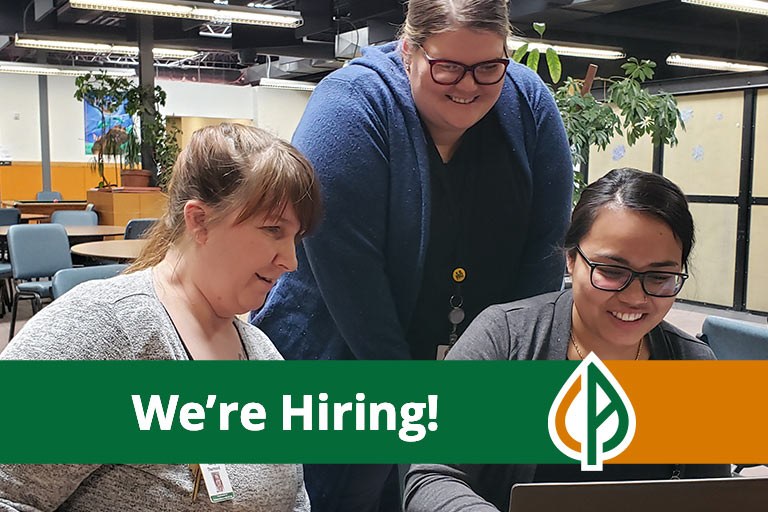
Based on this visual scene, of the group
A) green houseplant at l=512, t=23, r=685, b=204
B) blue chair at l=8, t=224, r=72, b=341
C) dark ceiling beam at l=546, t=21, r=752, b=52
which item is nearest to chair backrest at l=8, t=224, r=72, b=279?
blue chair at l=8, t=224, r=72, b=341

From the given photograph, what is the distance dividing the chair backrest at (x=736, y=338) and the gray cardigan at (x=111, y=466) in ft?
7.33

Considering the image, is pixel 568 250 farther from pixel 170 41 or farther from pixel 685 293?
pixel 170 41

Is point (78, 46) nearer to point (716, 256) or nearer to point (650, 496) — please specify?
point (716, 256)

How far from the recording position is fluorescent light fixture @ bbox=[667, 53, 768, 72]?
7.57 meters

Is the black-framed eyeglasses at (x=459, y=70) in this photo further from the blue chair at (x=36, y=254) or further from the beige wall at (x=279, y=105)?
the beige wall at (x=279, y=105)

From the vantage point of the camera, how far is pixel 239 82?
43.4 feet

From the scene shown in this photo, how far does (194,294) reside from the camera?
1151 mm

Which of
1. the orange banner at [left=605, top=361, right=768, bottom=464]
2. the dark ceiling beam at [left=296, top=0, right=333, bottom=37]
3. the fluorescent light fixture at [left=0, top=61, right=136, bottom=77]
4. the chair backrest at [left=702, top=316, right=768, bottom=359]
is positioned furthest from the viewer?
the fluorescent light fixture at [left=0, top=61, right=136, bottom=77]

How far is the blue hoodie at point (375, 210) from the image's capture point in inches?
53.6

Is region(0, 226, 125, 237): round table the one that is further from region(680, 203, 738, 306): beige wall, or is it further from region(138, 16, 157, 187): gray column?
region(680, 203, 738, 306): beige wall

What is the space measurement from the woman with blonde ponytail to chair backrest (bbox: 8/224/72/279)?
14.1 ft

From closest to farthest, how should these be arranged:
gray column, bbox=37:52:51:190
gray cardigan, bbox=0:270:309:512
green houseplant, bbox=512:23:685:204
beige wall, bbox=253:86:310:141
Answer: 1. gray cardigan, bbox=0:270:309:512
2. green houseplant, bbox=512:23:685:204
3. gray column, bbox=37:52:51:190
4. beige wall, bbox=253:86:310:141

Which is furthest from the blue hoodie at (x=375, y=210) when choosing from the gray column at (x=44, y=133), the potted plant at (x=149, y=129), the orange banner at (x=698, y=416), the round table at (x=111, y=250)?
the gray column at (x=44, y=133)

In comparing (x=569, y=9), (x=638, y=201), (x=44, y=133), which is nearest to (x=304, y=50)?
(x=569, y=9)
